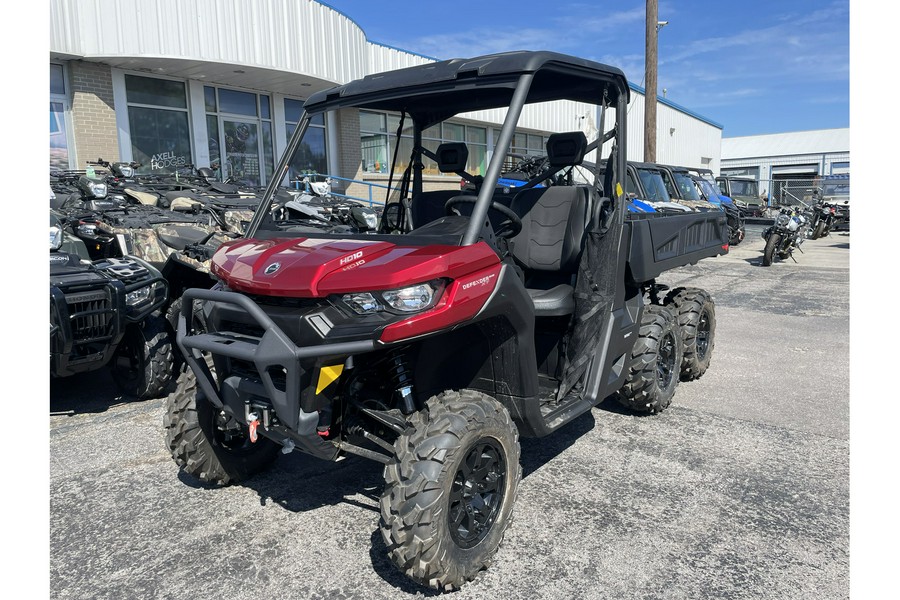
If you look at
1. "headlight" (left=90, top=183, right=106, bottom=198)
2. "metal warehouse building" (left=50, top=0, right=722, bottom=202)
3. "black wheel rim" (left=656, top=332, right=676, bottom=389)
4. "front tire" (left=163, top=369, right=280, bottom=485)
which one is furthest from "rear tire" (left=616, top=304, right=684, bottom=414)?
"headlight" (left=90, top=183, right=106, bottom=198)

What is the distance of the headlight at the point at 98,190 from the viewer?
7.19 meters

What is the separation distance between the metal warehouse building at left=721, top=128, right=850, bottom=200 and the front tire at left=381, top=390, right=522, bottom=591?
2219 inches

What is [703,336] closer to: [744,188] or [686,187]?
[686,187]

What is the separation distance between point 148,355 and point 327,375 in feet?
10.3

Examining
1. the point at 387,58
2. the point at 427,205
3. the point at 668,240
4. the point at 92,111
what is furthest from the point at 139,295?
the point at 387,58

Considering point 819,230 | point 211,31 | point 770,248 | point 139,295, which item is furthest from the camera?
point 819,230

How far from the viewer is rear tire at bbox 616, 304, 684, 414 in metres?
4.57

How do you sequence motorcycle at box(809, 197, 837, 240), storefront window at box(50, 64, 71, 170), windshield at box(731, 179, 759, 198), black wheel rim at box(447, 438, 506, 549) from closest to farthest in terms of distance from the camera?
1. black wheel rim at box(447, 438, 506, 549)
2. storefront window at box(50, 64, 71, 170)
3. motorcycle at box(809, 197, 837, 240)
4. windshield at box(731, 179, 759, 198)

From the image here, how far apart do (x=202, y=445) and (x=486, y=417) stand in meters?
1.64

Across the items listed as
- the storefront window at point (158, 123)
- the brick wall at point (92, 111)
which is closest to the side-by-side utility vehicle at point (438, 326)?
the brick wall at point (92, 111)

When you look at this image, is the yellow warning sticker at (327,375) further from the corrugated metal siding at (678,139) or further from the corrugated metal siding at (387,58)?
the corrugated metal siding at (678,139)

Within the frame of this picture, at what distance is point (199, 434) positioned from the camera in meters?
3.46

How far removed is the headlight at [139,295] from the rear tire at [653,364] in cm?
365

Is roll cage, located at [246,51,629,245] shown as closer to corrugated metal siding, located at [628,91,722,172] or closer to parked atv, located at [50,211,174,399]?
parked atv, located at [50,211,174,399]
